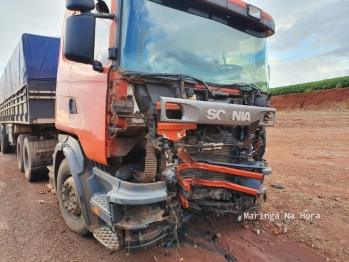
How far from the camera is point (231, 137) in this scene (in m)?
2.93

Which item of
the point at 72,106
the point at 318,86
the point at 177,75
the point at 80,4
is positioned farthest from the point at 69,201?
the point at 318,86

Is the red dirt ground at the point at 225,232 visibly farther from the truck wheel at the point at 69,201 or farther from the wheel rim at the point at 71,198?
the wheel rim at the point at 71,198

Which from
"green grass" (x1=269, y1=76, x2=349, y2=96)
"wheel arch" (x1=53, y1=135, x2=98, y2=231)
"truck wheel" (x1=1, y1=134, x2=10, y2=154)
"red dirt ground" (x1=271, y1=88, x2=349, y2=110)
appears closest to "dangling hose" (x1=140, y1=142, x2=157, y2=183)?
"wheel arch" (x1=53, y1=135, x2=98, y2=231)

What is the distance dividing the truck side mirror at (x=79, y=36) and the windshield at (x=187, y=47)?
0.28m

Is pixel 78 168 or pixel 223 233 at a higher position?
pixel 78 168

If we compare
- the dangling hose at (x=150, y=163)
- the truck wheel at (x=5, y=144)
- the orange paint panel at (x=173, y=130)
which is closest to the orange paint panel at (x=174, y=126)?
the orange paint panel at (x=173, y=130)

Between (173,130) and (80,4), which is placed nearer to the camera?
(80,4)

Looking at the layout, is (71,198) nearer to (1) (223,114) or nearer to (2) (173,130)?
(2) (173,130)

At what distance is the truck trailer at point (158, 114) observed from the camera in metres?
2.28

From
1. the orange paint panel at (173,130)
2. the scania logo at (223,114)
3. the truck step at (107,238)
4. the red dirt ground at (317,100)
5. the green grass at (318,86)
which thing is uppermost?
the green grass at (318,86)

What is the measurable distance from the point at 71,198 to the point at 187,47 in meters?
2.18

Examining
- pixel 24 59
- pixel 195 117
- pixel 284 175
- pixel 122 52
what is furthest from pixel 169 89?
pixel 284 175

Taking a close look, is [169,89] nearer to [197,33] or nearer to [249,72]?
[197,33]

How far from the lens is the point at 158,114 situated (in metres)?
2.24
